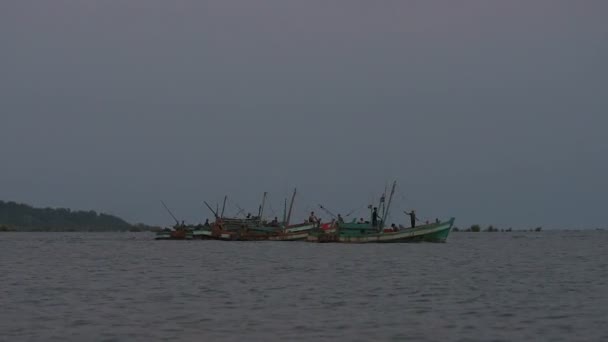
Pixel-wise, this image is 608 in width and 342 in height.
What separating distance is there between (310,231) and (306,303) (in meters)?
61.8

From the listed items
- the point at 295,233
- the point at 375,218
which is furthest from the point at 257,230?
the point at 375,218

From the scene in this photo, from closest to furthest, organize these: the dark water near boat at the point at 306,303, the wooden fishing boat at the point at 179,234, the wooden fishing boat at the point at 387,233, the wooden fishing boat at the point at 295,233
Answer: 1. the dark water near boat at the point at 306,303
2. the wooden fishing boat at the point at 387,233
3. the wooden fishing boat at the point at 295,233
4. the wooden fishing boat at the point at 179,234

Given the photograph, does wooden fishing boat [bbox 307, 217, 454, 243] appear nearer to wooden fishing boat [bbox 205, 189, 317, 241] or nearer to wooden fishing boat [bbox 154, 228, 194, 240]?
wooden fishing boat [bbox 205, 189, 317, 241]

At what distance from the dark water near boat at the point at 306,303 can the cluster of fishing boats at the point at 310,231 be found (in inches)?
1263

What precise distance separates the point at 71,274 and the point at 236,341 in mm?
23377

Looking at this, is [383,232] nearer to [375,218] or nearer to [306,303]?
[375,218]

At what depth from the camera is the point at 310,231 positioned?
296 ft

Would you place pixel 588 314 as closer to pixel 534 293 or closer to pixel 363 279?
pixel 534 293

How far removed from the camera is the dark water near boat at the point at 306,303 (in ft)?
72.6

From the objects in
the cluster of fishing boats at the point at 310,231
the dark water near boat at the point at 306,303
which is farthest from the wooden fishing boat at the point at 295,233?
the dark water near boat at the point at 306,303

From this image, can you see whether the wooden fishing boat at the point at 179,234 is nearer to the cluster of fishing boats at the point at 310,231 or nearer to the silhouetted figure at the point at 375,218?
the cluster of fishing boats at the point at 310,231

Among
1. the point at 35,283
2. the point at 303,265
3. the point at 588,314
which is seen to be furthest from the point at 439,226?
Result: the point at 588,314

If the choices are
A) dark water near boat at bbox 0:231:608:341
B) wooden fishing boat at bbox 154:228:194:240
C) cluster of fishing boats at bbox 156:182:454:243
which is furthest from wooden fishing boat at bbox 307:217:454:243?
dark water near boat at bbox 0:231:608:341

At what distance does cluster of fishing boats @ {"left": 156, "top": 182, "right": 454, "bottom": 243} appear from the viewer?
263 feet
